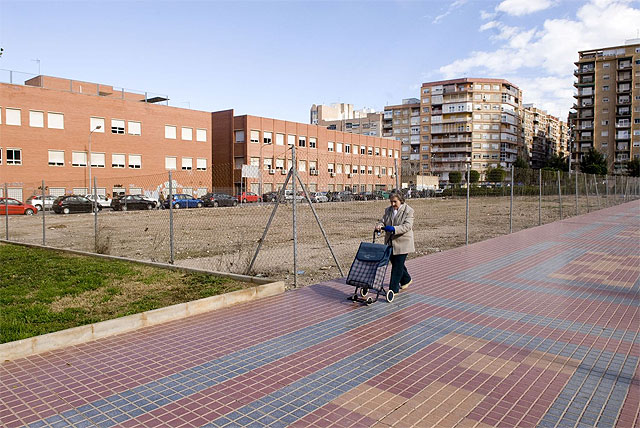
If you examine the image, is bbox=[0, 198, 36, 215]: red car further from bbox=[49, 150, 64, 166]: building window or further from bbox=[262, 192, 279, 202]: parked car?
bbox=[262, 192, 279, 202]: parked car

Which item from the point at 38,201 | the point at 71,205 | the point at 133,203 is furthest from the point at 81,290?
the point at 38,201

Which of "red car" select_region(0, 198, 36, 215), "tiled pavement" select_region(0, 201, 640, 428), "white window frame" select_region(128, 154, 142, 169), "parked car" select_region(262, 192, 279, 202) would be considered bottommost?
"tiled pavement" select_region(0, 201, 640, 428)

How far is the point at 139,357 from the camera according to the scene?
15.6ft

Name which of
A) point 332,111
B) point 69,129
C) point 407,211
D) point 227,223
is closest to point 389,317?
point 407,211

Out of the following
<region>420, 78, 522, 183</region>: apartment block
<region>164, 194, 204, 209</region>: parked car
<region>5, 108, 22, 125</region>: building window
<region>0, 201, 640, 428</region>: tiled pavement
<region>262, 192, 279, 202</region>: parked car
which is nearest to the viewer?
<region>0, 201, 640, 428</region>: tiled pavement

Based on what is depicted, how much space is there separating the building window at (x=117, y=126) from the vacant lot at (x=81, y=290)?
39.6m

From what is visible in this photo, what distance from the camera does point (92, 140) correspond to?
44.6m

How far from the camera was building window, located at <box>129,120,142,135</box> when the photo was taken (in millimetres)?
47812

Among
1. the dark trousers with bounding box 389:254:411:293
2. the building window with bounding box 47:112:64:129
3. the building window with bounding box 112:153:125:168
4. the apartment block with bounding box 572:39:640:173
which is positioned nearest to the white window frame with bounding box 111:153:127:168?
the building window with bounding box 112:153:125:168

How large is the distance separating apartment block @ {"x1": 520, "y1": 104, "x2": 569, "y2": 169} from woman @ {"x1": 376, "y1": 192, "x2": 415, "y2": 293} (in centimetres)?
11991

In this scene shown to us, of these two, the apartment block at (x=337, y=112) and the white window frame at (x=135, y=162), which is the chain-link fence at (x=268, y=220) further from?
the apartment block at (x=337, y=112)

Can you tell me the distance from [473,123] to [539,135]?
120 ft

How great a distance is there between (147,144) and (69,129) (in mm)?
7785

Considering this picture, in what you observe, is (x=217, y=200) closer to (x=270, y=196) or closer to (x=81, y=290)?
(x=270, y=196)
